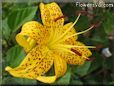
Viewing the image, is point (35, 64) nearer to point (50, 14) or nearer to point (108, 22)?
point (50, 14)

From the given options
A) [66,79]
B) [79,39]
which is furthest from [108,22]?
[66,79]

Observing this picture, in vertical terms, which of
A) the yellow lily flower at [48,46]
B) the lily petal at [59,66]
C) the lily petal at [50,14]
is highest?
the lily petal at [50,14]

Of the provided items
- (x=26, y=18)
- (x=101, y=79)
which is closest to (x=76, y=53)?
(x=26, y=18)

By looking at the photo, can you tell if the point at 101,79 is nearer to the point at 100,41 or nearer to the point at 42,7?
the point at 100,41

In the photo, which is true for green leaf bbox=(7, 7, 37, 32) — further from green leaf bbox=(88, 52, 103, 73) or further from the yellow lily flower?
green leaf bbox=(88, 52, 103, 73)

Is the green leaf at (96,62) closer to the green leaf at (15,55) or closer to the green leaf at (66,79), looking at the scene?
the green leaf at (66,79)

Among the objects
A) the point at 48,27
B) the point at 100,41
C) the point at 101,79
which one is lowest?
the point at 101,79

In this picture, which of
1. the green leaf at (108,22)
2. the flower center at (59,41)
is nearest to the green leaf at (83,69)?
the green leaf at (108,22)
